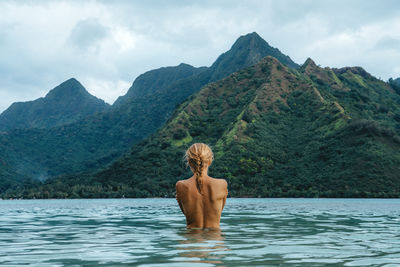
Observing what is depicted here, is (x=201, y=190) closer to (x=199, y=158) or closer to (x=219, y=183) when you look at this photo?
(x=219, y=183)

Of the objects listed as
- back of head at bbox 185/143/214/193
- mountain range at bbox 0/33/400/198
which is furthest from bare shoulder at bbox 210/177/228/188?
mountain range at bbox 0/33/400/198

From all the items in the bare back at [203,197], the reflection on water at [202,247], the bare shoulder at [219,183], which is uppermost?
the bare shoulder at [219,183]

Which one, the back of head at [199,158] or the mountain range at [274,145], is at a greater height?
the mountain range at [274,145]

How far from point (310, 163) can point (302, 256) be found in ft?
400

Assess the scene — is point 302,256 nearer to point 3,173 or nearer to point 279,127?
point 279,127

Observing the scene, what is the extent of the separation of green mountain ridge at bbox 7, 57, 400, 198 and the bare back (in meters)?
97.9

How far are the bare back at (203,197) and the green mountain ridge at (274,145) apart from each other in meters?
97.9

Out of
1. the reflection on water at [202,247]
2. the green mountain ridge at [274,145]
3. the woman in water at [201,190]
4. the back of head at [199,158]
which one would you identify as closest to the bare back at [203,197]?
the woman in water at [201,190]

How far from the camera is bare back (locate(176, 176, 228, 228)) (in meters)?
11.7

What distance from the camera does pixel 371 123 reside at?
12900 cm

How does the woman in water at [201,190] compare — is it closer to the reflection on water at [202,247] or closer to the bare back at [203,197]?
the bare back at [203,197]

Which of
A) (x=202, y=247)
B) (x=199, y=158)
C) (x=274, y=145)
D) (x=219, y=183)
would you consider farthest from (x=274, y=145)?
(x=202, y=247)

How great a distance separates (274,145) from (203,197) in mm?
135038

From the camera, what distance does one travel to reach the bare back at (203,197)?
1166cm
